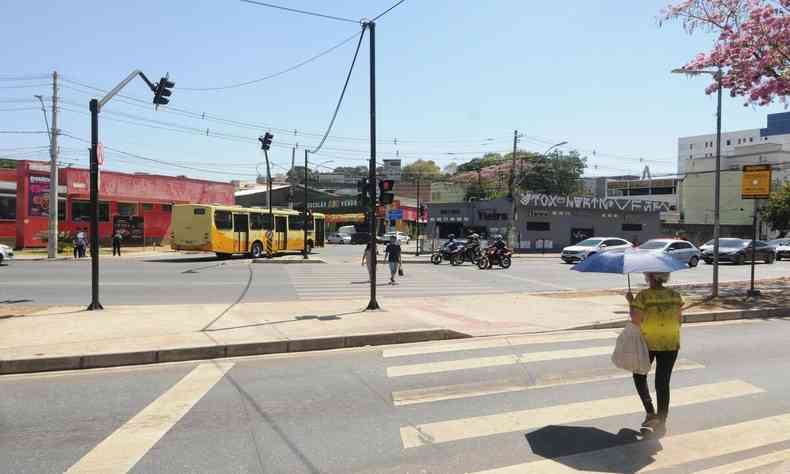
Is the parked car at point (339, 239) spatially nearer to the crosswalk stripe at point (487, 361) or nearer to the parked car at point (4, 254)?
the parked car at point (4, 254)

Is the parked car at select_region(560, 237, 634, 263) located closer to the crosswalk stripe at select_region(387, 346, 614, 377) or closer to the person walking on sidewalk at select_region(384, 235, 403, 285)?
the person walking on sidewalk at select_region(384, 235, 403, 285)

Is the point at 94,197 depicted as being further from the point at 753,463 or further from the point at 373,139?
the point at 753,463

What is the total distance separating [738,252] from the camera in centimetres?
3447

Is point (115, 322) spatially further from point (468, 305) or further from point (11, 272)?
point (11, 272)

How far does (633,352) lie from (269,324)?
6890mm

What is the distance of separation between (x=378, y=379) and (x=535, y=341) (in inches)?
136

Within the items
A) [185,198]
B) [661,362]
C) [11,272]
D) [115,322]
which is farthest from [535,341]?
[185,198]

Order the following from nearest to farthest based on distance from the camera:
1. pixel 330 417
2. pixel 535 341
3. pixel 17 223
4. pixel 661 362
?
pixel 661 362, pixel 330 417, pixel 535 341, pixel 17 223

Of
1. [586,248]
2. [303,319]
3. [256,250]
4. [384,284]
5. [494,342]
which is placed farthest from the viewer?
[256,250]

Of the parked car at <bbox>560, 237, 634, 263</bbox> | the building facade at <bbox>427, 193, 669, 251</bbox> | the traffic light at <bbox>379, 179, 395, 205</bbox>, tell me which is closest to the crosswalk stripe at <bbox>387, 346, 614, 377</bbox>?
the traffic light at <bbox>379, 179, 395, 205</bbox>

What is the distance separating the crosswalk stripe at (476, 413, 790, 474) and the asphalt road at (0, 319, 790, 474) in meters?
0.02

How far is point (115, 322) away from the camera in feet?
34.8

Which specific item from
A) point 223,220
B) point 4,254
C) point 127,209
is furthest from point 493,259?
point 127,209

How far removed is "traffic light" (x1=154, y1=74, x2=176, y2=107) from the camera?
15.7 metres
